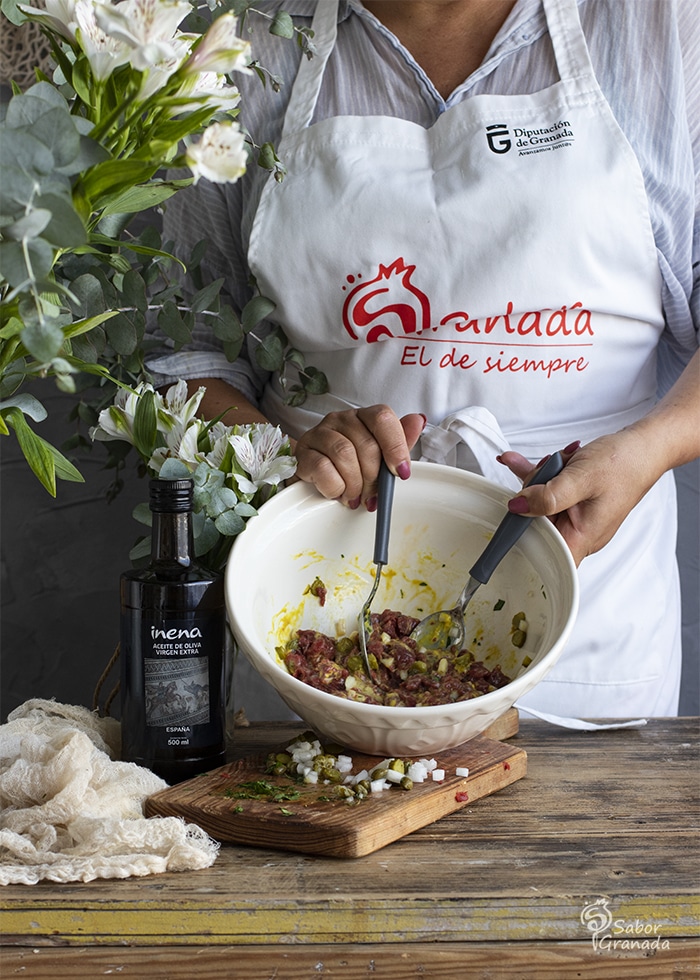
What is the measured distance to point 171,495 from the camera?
72 cm

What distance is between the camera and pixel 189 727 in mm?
734

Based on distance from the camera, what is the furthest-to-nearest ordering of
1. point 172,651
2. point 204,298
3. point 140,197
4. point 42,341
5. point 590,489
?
point 204,298, point 590,489, point 172,651, point 140,197, point 42,341

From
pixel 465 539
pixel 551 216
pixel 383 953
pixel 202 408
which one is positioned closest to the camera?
pixel 383 953

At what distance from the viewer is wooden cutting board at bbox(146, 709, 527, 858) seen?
64 cm

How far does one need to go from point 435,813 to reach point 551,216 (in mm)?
583

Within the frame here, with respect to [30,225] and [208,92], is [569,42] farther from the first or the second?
[30,225]

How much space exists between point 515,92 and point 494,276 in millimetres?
214

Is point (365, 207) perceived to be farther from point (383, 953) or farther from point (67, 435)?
point (383, 953)

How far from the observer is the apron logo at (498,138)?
97 centimetres

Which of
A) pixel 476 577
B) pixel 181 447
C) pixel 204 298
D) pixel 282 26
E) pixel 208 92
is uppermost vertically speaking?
pixel 282 26

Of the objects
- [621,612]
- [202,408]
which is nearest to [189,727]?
[202,408]

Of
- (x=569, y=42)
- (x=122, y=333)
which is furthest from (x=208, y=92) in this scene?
(x=569, y=42)

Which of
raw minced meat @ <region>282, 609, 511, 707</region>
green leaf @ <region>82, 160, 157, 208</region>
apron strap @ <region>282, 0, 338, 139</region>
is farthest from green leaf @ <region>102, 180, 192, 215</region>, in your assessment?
apron strap @ <region>282, 0, 338, 139</region>

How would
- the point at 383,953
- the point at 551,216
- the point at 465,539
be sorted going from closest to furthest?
the point at 383,953, the point at 465,539, the point at 551,216
